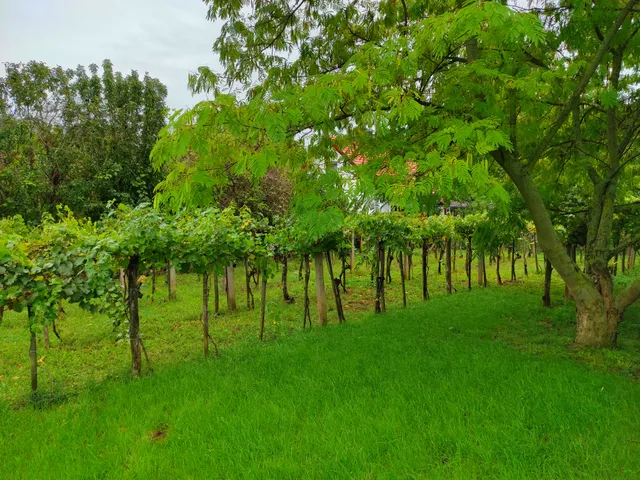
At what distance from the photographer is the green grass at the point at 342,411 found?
3.01 m

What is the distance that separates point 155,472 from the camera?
3020mm

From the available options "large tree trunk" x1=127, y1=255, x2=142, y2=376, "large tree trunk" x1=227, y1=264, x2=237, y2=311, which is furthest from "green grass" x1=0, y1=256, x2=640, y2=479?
"large tree trunk" x1=227, y1=264, x2=237, y2=311

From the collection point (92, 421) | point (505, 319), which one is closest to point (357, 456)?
point (92, 421)

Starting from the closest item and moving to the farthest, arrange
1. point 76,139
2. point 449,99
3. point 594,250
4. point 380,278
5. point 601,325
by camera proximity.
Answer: point 449,99 → point 601,325 → point 594,250 → point 380,278 → point 76,139

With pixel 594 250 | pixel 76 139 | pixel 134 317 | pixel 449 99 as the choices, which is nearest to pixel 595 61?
pixel 449 99

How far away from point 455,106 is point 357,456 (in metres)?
3.60

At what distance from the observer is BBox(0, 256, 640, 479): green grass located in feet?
9.89

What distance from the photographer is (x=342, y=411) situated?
376 cm

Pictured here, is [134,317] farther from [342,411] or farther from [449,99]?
[449,99]

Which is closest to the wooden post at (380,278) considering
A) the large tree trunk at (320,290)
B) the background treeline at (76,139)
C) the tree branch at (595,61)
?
the large tree trunk at (320,290)

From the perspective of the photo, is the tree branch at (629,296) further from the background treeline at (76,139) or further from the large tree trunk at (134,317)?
the background treeline at (76,139)

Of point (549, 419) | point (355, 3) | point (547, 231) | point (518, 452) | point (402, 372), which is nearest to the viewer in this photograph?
point (518, 452)

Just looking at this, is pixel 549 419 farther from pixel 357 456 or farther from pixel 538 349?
pixel 538 349

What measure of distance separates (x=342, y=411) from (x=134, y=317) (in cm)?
327
